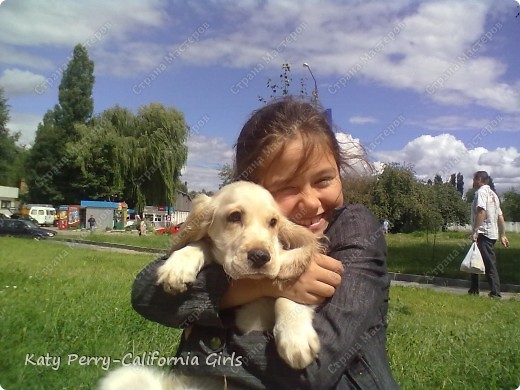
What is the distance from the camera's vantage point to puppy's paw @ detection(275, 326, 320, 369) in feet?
5.51

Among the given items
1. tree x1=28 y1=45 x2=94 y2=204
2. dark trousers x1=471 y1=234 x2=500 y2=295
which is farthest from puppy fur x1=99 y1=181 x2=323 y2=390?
dark trousers x1=471 y1=234 x2=500 y2=295

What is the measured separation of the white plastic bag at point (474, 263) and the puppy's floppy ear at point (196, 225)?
699 cm

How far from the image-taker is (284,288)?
1925mm

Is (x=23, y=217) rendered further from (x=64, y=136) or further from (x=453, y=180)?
(x=453, y=180)

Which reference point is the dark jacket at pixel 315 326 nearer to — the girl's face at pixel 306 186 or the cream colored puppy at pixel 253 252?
the cream colored puppy at pixel 253 252

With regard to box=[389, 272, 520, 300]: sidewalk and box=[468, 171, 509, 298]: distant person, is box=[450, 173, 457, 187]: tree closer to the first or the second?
box=[468, 171, 509, 298]: distant person

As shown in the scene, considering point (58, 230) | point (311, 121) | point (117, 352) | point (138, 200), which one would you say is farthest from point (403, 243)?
point (58, 230)

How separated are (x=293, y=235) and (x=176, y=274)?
1.87 ft

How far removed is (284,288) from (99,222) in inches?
681

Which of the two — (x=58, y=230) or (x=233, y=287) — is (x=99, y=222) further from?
(x=233, y=287)

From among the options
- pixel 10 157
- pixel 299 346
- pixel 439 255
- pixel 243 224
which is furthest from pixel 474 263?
pixel 10 157

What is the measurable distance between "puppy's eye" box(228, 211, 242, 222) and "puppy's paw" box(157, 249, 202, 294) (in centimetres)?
32

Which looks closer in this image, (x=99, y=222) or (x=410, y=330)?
(x=410, y=330)

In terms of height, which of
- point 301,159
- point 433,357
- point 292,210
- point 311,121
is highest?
point 311,121
